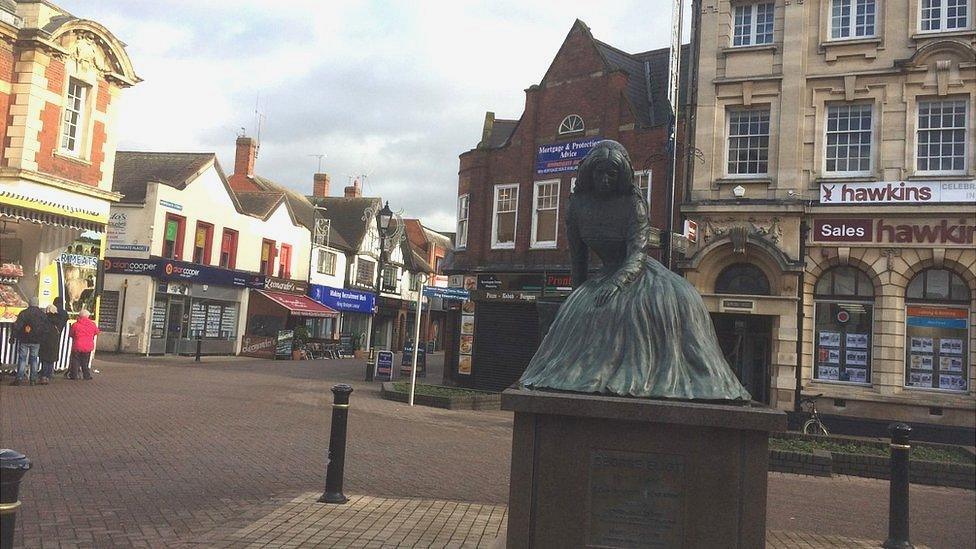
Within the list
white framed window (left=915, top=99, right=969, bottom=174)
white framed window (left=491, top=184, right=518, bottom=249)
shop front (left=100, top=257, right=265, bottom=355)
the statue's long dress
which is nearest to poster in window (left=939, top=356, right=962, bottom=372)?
white framed window (left=915, top=99, right=969, bottom=174)

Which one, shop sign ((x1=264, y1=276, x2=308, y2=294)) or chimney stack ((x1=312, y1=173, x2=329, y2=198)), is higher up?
chimney stack ((x1=312, y1=173, x2=329, y2=198))

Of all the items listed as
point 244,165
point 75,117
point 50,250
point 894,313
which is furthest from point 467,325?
point 244,165

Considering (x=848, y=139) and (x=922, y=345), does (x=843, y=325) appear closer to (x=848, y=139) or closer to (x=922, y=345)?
(x=922, y=345)

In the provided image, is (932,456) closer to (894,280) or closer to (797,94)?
(894,280)

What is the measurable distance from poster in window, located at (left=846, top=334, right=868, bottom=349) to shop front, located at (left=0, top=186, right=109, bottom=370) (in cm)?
1946

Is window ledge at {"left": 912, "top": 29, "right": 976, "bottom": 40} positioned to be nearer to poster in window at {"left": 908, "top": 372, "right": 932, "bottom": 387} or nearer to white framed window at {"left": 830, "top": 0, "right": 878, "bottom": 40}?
white framed window at {"left": 830, "top": 0, "right": 878, "bottom": 40}

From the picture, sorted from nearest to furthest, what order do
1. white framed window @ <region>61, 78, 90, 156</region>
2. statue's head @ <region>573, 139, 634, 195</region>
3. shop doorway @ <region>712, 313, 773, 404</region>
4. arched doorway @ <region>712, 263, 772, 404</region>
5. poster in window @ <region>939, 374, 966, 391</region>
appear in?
statue's head @ <region>573, 139, 634, 195</region> → poster in window @ <region>939, 374, 966, 391</region> → arched doorway @ <region>712, 263, 772, 404</region> → shop doorway @ <region>712, 313, 773, 404</region> → white framed window @ <region>61, 78, 90, 156</region>

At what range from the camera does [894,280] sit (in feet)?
57.6

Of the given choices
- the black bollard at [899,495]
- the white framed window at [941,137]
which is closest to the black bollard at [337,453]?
the black bollard at [899,495]

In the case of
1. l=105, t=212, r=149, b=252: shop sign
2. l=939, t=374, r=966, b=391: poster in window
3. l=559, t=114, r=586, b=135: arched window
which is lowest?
l=939, t=374, r=966, b=391: poster in window

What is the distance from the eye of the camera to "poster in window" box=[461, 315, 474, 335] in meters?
24.2

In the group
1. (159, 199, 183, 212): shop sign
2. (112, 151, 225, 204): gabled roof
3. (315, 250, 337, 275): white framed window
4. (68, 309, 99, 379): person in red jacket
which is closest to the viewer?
(68, 309, 99, 379): person in red jacket

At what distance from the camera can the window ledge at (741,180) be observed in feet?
62.0

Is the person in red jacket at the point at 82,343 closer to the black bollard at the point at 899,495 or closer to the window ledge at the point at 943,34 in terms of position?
the black bollard at the point at 899,495
